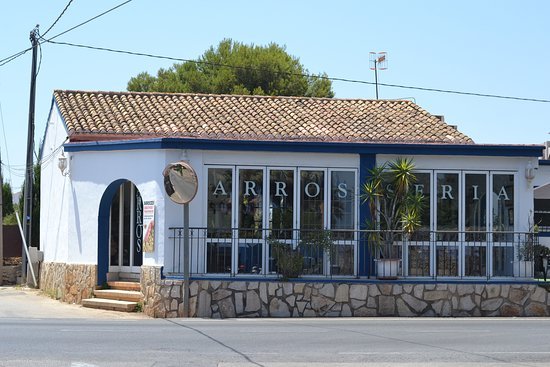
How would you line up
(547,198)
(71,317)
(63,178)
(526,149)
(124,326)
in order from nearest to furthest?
1. (124,326)
2. (71,317)
3. (526,149)
4. (63,178)
5. (547,198)

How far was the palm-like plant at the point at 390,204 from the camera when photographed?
21.7 m

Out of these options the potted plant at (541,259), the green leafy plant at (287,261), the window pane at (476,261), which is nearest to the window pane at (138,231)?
the green leafy plant at (287,261)

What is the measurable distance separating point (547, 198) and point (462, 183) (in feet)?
23.4

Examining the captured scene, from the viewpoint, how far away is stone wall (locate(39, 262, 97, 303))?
22.7 m

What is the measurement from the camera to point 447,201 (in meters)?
22.5

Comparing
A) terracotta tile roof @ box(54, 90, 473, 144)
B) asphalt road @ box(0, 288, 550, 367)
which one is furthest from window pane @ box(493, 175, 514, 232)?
asphalt road @ box(0, 288, 550, 367)

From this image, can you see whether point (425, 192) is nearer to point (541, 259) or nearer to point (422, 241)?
point (422, 241)

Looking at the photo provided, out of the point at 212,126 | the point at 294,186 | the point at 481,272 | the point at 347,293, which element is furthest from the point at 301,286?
the point at 212,126

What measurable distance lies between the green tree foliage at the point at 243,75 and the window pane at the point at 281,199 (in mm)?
21771

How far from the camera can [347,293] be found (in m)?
21.0

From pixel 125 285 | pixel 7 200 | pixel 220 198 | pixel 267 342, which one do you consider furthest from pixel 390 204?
pixel 7 200

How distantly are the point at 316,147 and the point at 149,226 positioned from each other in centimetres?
436

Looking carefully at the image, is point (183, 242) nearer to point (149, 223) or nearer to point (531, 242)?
point (149, 223)

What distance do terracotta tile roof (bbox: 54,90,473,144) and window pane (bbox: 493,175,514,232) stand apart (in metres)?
2.40
